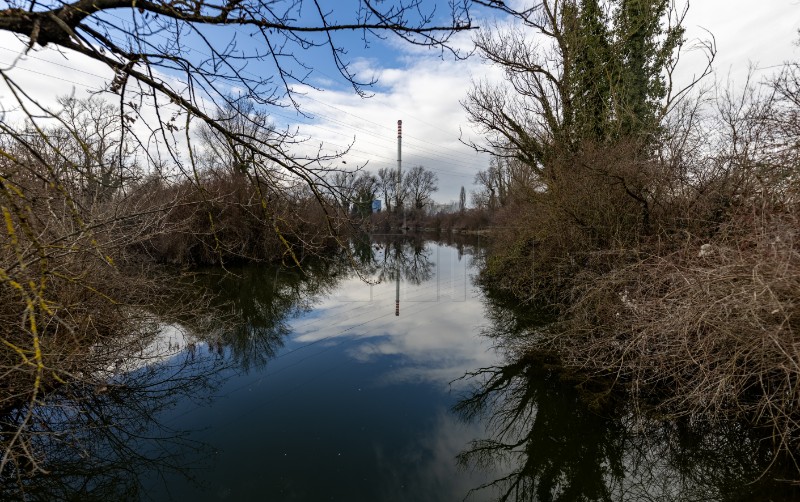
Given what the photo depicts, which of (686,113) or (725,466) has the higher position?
(686,113)

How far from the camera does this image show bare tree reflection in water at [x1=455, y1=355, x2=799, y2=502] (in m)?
3.64

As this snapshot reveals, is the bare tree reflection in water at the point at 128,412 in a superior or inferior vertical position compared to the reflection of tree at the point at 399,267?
inferior

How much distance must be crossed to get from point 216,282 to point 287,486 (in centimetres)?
1177

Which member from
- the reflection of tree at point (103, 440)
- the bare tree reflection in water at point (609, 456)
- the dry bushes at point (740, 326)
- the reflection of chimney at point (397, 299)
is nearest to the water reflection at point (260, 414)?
the reflection of tree at point (103, 440)

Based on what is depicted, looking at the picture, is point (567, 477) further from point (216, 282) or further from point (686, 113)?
point (216, 282)

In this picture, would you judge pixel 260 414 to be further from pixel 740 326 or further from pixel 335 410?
pixel 740 326

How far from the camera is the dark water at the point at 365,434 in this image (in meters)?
3.68

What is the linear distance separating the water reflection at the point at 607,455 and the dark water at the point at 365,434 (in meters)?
0.02

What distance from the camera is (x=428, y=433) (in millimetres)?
4625

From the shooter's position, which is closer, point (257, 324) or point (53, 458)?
point (53, 458)

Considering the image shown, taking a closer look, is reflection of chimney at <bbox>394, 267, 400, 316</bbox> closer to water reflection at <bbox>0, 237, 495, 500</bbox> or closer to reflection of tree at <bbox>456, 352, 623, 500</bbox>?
water reflection at <bbox>0, 237, 495, 500</bbox>

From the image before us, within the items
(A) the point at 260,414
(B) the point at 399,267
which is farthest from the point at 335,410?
(B) the point at 399,267

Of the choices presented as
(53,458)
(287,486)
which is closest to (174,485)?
(287,486)

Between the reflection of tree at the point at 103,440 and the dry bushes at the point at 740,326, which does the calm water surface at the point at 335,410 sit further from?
the dry bushes at the point at 740,326
